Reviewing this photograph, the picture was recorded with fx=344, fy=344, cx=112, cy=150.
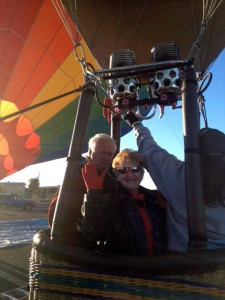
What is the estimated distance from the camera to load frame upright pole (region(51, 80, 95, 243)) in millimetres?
1597

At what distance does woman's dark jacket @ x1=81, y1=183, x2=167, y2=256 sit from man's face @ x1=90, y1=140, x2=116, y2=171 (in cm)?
19

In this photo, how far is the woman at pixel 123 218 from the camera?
1446mm

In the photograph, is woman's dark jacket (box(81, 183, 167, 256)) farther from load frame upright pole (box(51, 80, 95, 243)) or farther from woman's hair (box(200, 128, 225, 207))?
woman's hair (box(200, 128, 225, 207))

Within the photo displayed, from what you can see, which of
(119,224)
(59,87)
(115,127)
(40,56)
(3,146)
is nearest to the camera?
(119,224)

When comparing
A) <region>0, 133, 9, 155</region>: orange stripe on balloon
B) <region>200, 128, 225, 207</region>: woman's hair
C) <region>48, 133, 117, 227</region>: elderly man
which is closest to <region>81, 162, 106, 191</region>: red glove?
<region>48, 133, 117, 227</region>: elderly man

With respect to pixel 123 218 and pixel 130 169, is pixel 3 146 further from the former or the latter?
pixel 123 218

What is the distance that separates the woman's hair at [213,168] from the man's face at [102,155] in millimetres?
485

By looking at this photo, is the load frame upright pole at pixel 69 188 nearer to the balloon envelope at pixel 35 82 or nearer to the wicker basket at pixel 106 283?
the wicker basket at pixel 106 283

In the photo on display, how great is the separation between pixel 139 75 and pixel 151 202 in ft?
2.45

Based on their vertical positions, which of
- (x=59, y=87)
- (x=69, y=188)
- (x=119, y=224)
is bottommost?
(x=119, y=224)

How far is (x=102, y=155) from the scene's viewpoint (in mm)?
1736

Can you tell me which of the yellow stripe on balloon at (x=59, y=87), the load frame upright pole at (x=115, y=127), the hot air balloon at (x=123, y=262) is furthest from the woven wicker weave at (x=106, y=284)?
the yellow stripe on balloon at (x=59, y=87)

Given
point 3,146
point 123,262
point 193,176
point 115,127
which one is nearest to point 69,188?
point 123,262

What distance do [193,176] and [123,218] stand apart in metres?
0.36
